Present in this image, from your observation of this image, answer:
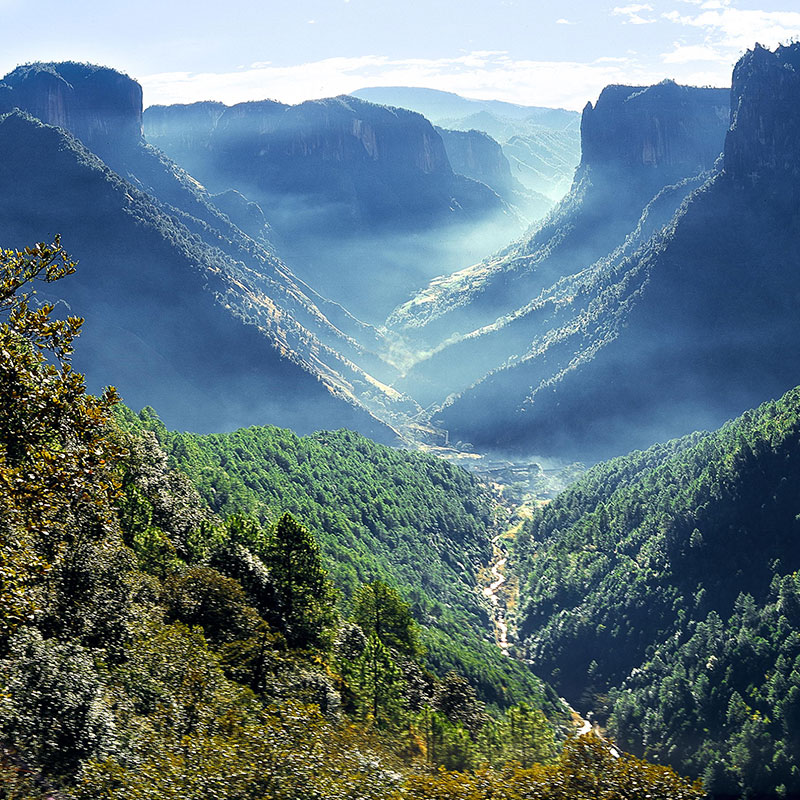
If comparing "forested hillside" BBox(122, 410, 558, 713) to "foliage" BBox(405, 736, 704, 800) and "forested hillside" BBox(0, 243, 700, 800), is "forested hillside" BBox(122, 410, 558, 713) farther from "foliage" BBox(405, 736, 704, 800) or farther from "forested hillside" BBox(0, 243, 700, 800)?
"foliage" BBox(405, 736, 704, 800)

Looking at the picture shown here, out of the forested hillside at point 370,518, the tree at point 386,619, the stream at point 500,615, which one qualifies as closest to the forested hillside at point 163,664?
the tree at point 386,619

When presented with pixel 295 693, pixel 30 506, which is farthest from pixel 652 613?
pixel 30 506

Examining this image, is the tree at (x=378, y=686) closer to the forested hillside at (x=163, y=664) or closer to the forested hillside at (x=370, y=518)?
the forested hillside at (x=163, y=664)

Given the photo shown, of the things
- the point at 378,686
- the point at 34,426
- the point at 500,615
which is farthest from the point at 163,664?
the point at 500,615

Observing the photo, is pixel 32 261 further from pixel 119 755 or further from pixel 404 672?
pixel 404 672

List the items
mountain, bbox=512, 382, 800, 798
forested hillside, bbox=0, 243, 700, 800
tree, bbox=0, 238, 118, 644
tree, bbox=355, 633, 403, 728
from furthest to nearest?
1. mountain, bbox=512, 382, 800, 798
2. tree, bbox=355, 633, 403, 728
3. forested hillside, bbox=0, 243, 700, 800
4. tree, bbox=0, 238, 118, 644

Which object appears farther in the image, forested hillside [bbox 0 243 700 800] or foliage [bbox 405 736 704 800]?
foliage [bbox 405 736 704 800]

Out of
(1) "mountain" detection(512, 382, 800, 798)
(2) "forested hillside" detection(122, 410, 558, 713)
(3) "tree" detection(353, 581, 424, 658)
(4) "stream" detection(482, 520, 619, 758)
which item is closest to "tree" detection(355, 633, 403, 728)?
(3) "tree" detection(353, 581, 424, 658)
